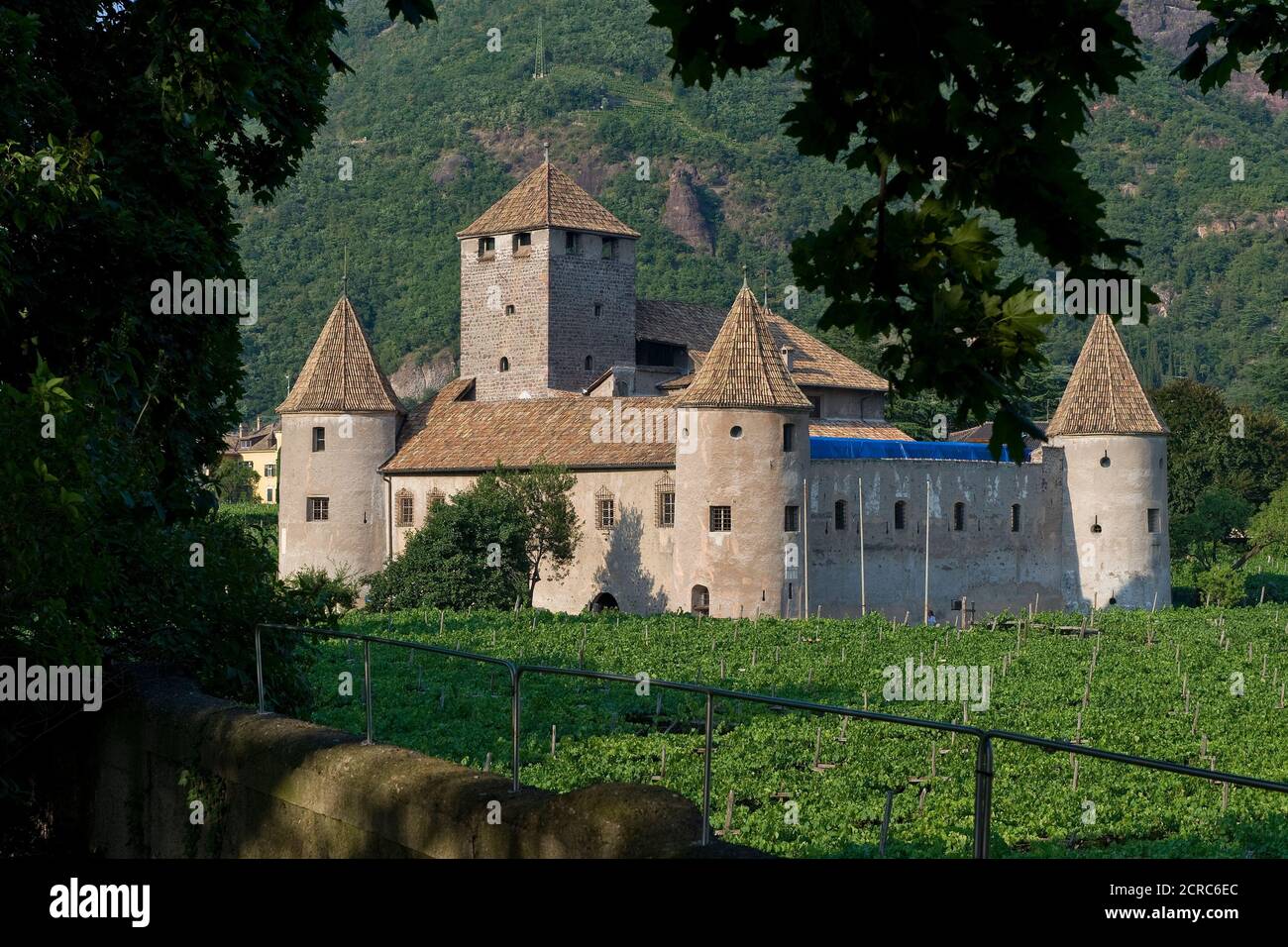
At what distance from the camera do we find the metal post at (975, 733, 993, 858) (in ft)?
20.3

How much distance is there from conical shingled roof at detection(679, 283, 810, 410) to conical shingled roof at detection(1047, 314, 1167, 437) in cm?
1121

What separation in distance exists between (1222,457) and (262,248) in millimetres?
85746

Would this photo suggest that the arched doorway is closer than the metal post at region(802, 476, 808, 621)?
No

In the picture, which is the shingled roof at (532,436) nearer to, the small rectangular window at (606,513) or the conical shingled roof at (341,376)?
the small rectangular window at (606,513)

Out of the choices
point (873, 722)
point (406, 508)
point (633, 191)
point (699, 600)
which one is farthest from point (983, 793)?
point (633, 191)

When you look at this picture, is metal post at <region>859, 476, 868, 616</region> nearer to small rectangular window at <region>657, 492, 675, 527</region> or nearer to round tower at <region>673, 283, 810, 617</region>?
round tower at <region>673, 283, 810, 617</region>

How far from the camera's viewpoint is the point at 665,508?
4928 centimetres

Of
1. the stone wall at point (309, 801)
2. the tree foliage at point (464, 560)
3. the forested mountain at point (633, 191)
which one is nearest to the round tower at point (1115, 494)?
the tree foliage at point (464, 560)

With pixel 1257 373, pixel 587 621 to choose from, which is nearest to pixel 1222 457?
pixel 1257 373

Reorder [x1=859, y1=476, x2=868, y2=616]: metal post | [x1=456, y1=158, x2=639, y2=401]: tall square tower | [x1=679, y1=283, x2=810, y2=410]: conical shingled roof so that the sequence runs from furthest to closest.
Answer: [x1=456, y1=158, x2=639, y2=401]: tall square tower
[x1=859, y1=476, x2=868, y2=616]: metal post
[x1=679, y1=283, x2=810, y2=410]: conical shingled roof

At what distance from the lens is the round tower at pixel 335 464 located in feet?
178

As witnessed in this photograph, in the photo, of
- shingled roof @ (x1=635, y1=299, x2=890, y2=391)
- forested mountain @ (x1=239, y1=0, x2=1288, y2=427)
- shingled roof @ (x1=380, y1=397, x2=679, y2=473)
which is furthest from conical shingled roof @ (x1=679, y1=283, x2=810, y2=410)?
forested mountain @ (x1=239, y1=0, x2=1288, y2=427)

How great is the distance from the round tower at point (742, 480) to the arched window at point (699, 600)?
0.03 metres
